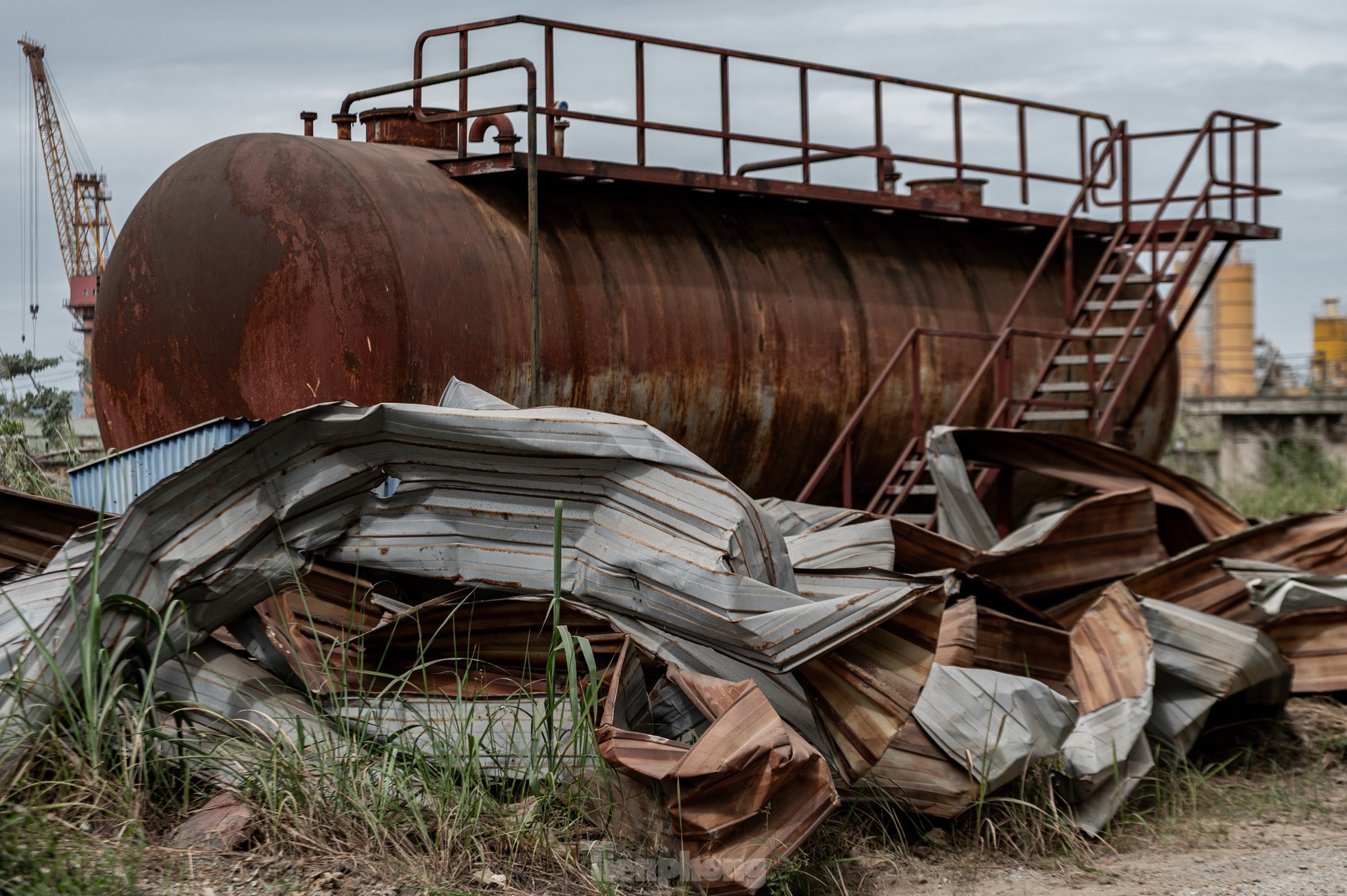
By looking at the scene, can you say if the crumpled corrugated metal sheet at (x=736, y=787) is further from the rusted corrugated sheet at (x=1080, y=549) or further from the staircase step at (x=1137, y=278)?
the staircase step at (x=1137, y=278)

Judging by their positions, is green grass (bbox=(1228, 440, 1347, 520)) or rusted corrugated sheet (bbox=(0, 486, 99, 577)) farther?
green grass (bbox=(1228, 440, 1347, 520))

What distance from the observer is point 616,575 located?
4895 mm

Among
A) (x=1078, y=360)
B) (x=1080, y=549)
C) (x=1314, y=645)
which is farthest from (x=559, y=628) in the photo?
(x=1078, y=360)

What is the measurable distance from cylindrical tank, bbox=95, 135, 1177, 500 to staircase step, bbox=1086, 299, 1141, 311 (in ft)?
7.32

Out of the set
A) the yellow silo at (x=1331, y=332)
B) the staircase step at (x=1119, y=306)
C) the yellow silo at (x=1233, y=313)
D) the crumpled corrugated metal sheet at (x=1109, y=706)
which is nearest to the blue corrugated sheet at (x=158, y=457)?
the crumpled corrugated metal sheet at (x=1109, y=706)


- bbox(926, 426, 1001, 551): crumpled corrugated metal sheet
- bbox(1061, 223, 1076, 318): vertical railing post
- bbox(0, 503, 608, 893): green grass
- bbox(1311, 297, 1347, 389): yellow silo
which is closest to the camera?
bbox(0, 503, 608, 893): green grass

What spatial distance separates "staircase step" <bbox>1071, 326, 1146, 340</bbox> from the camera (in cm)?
1094

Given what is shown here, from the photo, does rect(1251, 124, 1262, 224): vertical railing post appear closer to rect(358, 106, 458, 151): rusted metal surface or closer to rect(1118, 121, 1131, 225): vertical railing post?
rect(1118, 121, 1131, 225): vertical railing post

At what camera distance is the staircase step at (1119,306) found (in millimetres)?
11258

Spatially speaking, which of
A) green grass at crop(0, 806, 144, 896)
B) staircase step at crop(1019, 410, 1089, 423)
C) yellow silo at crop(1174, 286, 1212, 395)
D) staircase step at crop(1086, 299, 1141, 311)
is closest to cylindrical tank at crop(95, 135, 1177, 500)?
staircase step at crop(1019, 410, 1089, 423)

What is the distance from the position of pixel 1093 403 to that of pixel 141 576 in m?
8.29

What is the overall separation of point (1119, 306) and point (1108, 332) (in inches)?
9.3

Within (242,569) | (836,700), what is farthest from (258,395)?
(836,700)

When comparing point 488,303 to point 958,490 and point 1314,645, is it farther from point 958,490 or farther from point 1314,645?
point 1314,645
